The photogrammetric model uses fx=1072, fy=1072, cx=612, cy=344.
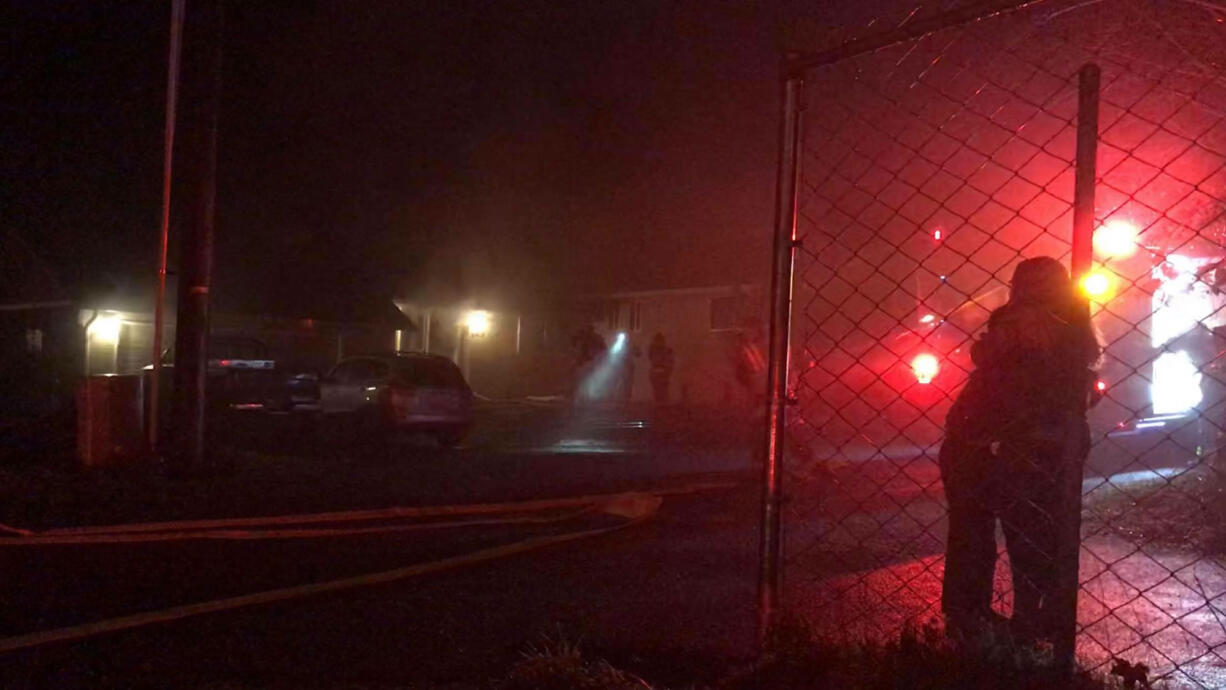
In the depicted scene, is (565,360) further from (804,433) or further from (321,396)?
A: (804,433)

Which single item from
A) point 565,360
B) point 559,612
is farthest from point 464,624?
point 565,360

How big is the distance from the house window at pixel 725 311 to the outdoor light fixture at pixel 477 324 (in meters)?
10.5

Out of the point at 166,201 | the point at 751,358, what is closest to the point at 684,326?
the point at 751,358

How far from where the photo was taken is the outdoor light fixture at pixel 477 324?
3941cm

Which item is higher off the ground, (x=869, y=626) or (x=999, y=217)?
(x=999, y=217)

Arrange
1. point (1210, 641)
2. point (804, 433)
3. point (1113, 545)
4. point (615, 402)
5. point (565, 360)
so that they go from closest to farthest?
1. point (1210, 641)
2. point (1113, 545)
3. point (804, 433)
4. point (615, 402)
5. point (565, 360)

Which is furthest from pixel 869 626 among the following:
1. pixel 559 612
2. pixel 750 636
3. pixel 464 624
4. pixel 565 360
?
pixel 565 360

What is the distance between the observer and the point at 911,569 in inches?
272

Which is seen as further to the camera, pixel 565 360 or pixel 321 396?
pixel 565 360

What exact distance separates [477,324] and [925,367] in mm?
30859

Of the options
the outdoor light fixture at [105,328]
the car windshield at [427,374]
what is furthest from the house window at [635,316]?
the car windshield at [427,374]

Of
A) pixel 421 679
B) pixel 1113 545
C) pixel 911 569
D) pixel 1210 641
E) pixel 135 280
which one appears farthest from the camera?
pixel 135 280

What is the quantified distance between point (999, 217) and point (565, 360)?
27.9 meters

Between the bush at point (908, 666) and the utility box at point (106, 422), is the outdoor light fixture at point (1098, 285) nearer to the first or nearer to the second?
the bush at point (908, 666)
